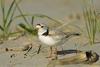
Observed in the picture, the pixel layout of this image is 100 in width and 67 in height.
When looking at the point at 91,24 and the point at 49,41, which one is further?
the point at 91,24

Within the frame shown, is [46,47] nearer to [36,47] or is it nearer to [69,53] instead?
[36,47]

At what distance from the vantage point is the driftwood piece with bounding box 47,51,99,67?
682 centimetres

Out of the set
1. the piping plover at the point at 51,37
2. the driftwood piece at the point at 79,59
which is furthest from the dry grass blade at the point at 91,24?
the driftwood piece at the point at 79,59

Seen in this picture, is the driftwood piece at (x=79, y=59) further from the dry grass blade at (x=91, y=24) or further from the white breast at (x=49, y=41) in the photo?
the dry grass blade at (x=91, y=24)

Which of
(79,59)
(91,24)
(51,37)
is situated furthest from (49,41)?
(91,24)

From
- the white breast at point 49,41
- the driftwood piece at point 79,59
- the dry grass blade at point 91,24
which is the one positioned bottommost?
the driftwood piece at point 79,59

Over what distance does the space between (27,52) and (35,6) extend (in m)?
4.15

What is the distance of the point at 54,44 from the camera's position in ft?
23.5

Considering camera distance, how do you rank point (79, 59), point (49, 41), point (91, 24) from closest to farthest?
point (79, 59)
point (49, 41)
point (91, 24)

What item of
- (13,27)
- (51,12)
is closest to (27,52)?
(13,27)

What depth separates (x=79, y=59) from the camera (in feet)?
22.5

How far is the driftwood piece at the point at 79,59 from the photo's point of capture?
682 cm

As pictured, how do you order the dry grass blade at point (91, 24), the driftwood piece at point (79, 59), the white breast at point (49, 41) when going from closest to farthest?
the driftwood piece at point (79, 59) < the white breast at point (49, 41) < the dry grass blade at point (91, 24)

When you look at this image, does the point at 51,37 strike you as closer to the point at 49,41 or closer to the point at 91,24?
the point at 49,41
